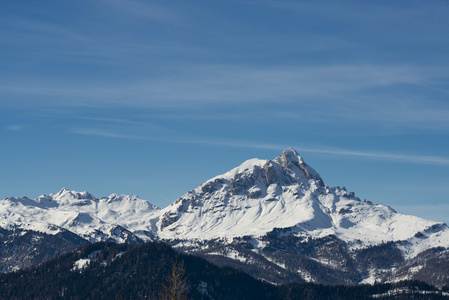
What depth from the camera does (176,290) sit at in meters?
83.0
